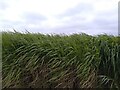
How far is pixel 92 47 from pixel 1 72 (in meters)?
1.85

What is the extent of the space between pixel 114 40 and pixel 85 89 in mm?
1161

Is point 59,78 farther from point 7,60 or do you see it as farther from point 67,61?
point 7,60

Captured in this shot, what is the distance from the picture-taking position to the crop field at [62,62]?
5109 mm

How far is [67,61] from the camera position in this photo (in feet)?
16.9

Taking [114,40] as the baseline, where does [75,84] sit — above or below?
below

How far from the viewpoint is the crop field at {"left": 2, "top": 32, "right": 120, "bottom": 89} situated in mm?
5109

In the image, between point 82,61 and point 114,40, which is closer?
point 82,61

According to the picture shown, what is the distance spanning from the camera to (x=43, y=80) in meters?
5.29

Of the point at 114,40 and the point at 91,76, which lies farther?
the point at 114,40

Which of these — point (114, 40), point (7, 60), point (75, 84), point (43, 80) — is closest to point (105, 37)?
point (114, 40)

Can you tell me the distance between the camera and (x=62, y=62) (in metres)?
5.16

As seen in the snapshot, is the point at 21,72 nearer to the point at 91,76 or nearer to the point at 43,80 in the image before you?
the point at 43,80

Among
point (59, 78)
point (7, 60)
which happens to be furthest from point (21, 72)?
point (59, 78)

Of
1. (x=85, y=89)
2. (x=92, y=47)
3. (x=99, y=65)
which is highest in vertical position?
(x=92, y=47)
